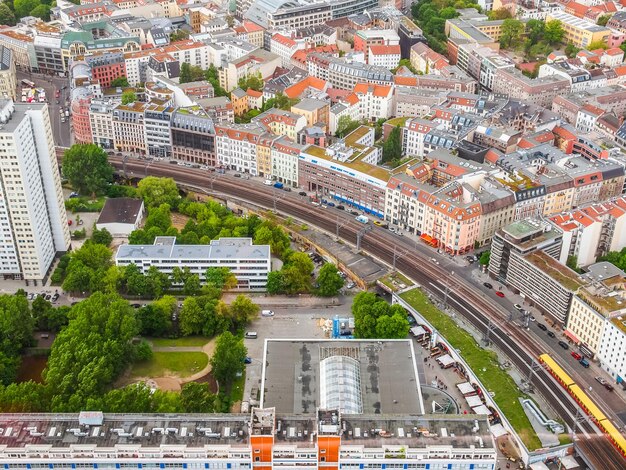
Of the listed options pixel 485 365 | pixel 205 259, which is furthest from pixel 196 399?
pixel 485 365

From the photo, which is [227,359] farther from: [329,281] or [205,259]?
[329,281]

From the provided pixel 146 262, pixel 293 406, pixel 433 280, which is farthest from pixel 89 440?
pixel 433 280

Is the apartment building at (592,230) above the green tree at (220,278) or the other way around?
above

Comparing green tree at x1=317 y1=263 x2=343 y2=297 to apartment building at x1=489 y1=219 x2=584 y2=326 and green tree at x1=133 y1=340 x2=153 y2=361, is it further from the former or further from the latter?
green tree at x1=133 y1=340 x2=153 y2=361

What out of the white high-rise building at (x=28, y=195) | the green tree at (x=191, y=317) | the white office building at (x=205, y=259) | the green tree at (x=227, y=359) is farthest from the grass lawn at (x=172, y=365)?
the white high-rise building at (x=28, y=195)

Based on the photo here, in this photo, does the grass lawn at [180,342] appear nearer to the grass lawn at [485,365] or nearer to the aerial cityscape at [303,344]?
the aerial cityscape at [303,344]

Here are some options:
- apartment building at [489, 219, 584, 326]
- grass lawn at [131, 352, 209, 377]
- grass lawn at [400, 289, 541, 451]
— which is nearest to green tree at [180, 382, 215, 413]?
grass lawn at [131, 352, 209, 377]
